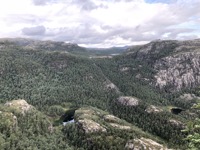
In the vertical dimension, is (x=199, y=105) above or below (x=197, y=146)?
above

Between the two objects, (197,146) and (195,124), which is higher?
(195,124)

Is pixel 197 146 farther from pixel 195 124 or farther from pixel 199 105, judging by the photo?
pixel 199 105

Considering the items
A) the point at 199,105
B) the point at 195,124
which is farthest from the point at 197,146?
the point at 199,105

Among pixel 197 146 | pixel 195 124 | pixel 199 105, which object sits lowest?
pixel 197 146

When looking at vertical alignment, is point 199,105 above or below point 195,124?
above
